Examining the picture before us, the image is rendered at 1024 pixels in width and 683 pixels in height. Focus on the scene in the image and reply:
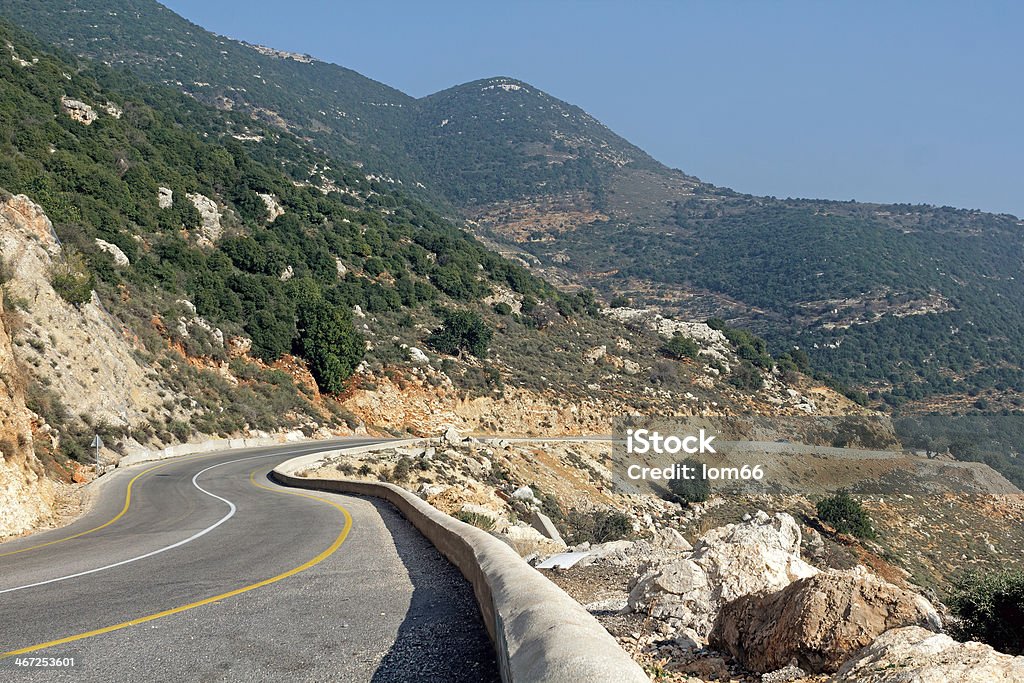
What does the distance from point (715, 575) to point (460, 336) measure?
56.0 m

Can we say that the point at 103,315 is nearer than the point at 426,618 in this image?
No

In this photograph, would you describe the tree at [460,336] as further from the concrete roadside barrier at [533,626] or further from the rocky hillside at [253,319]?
the concrete roadside barrier at [533,626]

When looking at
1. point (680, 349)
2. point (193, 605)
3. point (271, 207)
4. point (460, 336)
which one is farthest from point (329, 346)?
point (193, 605)

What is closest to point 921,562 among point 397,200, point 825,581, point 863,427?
point 863,427

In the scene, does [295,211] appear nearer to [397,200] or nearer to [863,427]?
[397,200]

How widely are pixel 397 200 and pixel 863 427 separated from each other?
262ft

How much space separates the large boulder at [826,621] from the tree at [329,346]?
49580 mm

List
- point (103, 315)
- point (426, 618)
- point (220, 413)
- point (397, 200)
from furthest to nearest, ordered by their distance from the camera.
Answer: point (397, 200), point (220, 413), point (103, 315), point (426, 618)

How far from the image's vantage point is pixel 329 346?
54.9 meters

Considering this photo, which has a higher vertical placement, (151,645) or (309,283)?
(309,283)

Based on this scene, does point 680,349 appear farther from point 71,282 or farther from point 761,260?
point 761,260

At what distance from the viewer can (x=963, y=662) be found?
415 cm

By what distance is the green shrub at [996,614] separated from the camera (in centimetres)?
776

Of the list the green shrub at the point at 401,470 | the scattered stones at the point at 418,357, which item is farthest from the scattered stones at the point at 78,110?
the green shrub at the point at 401,470
